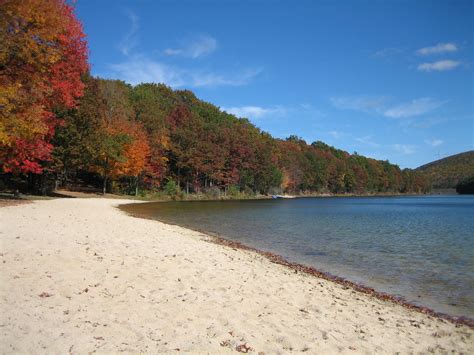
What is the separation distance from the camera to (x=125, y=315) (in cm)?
690

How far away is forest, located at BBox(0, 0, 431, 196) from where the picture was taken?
19.9 m

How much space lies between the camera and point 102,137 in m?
47.5

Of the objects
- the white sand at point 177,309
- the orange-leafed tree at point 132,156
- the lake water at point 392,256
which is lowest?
the lake water at point 392,256

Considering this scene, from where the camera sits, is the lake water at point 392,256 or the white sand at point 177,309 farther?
the lake water at point 392,256

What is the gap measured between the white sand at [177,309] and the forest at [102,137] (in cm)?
1219

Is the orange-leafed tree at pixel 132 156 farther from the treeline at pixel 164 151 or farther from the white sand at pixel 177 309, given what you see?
the white sand at pixel 177 309

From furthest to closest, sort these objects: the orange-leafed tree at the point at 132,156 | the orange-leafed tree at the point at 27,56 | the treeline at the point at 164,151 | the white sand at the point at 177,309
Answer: the orange-leafed tree at the point at 132,156 < the treeline at the point at 164,151 < the orange-leafed tree at the point at 27,56 < the white sand at the point at 177,309

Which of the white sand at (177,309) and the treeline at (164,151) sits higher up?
the treeline at (164,151)

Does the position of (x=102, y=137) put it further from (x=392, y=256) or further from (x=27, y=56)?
(x=392, y=256)

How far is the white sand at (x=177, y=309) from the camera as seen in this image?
6059 millimetres

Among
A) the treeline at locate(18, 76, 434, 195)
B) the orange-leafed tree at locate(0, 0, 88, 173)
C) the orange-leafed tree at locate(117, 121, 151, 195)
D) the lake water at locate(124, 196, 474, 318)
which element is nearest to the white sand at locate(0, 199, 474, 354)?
the lake water at locate(124, 196, 474, 318)

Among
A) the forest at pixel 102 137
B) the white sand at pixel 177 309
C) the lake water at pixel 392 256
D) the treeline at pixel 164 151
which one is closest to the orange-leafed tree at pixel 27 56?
the forest at pixel 102 137

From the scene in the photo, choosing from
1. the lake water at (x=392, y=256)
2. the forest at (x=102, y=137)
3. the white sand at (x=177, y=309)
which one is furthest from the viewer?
the forest at (x=102, y=137)

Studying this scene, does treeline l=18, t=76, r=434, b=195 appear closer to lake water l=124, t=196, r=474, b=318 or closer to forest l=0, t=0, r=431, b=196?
forest l=0, t=0, r=431, b=196
